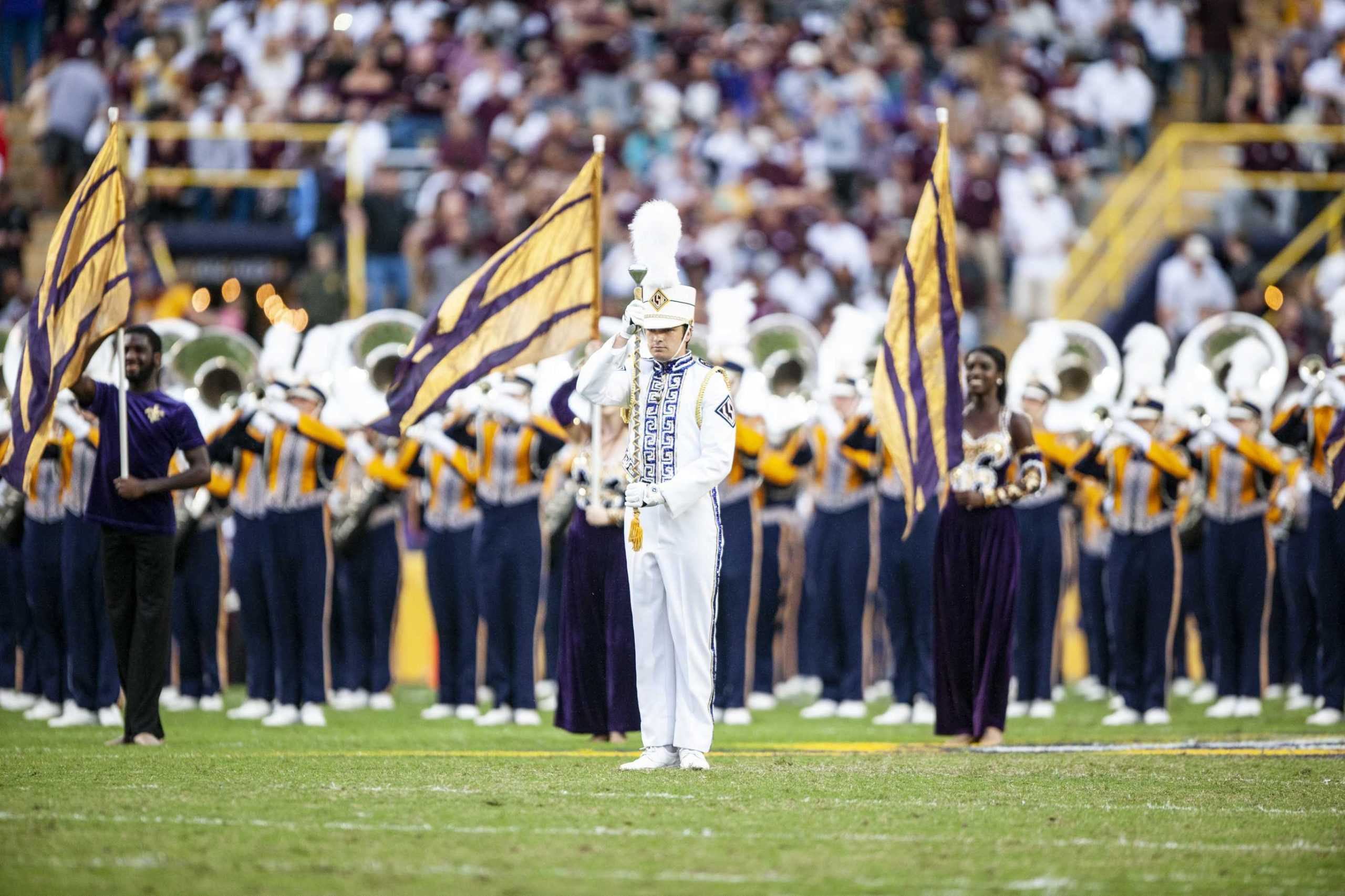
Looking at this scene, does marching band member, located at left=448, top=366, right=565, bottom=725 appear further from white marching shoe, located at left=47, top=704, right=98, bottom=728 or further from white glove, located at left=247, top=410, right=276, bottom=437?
white marching shoe, located at left=47, top=704, right=98, bottom=728

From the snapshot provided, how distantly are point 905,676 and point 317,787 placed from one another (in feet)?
20.2

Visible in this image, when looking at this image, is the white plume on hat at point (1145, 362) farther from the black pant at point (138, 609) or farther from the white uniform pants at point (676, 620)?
the black pant at point (138, 609)

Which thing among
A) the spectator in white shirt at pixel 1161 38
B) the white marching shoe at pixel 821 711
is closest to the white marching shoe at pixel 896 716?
the white marching shoe at pixel 821 711

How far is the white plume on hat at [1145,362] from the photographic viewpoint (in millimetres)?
15055

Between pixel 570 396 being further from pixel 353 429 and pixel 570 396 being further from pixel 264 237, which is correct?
pixel 264 237

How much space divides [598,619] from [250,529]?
296 cm

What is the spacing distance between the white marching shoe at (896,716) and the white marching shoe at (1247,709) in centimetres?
227

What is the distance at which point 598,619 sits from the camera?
12047 mm

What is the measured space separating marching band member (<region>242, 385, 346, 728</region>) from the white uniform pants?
426 cm

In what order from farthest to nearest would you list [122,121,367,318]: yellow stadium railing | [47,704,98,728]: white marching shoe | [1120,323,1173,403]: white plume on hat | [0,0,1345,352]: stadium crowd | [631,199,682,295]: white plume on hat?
[0,0,1345,352]: stadium crowd → [122,121,367,318]: yellow stadium railing → [1120,323,1173,403]: white plume on hat → [47,704,98,728]: white marching shoe → [631,199,682,295]: white plume on hat

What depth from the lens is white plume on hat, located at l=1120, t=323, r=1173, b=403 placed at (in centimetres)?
1505

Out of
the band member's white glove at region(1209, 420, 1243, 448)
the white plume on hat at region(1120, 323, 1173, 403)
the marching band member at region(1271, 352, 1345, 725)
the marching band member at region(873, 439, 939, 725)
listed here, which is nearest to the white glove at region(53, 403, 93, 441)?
the marching band member at region(873, 439, 939, 725)

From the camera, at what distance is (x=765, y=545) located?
16219 millimetres

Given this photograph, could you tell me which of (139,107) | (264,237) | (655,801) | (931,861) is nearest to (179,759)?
(655,801)
